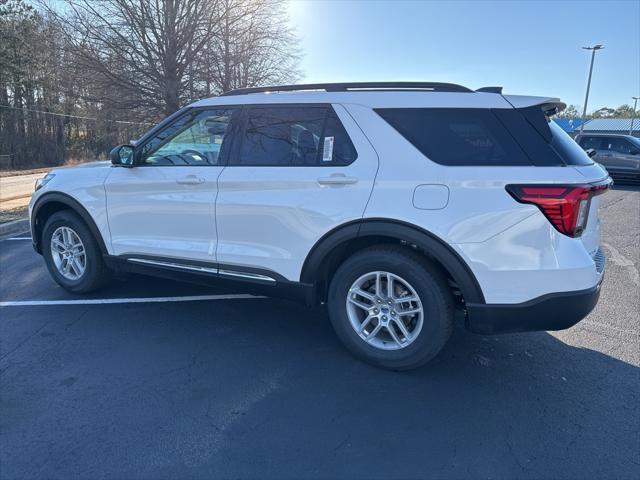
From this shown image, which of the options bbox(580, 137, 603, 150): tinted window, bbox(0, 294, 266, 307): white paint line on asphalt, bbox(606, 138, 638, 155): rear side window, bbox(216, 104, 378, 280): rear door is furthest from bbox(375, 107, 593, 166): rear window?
bbox(580, 137, 603, 150): tinted window

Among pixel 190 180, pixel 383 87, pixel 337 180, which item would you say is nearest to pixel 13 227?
pixel 190 180

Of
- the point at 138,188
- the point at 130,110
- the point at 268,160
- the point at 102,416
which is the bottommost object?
the point at 102,416

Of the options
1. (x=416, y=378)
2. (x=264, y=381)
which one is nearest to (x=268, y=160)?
(x=264, y=381)

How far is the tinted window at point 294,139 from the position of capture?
3.60 metres

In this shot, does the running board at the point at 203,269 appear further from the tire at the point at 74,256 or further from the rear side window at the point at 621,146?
the rear side window at the point at 621,146

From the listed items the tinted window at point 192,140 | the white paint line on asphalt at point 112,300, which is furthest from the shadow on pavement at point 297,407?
the tinted window at point 192,140

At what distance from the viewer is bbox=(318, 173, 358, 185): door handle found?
3451 millimetres

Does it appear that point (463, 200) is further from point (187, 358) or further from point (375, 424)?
point (187, 358)

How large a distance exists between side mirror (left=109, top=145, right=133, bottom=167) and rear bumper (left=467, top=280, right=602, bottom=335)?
3.14 metres

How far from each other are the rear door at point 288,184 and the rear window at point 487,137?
37 cm

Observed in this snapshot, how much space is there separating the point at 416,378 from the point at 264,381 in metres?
1.06

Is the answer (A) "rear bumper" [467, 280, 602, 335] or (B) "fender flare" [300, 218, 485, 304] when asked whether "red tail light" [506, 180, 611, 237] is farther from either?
(B) "fender flare" [300, 218, 485, 304]

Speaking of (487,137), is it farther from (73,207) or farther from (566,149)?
(73,207)

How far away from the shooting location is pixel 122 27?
12.2 meters
